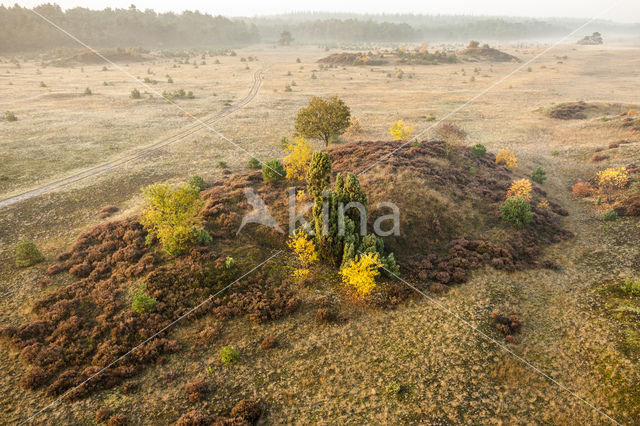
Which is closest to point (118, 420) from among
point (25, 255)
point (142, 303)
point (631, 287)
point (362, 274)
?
point (142, 303)

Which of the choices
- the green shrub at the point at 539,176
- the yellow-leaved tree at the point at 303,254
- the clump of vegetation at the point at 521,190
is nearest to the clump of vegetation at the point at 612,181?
the green shrub at the point at 539,176

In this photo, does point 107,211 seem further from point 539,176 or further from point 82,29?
point 82,29

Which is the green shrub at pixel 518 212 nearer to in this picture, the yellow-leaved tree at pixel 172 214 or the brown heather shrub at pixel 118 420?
the yellow-leaved tree at pixel 172 214

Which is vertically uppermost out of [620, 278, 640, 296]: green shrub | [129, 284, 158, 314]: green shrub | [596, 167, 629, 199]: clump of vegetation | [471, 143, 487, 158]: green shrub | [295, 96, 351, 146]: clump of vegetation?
[295, 96, 351, 146]: clump of vegetation

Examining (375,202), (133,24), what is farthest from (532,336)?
(133,24)

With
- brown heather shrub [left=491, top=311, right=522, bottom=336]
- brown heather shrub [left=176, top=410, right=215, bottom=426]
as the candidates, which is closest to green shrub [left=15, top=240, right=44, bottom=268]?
brown heather shrub [left=176, top=410, right=215, bottom=426]

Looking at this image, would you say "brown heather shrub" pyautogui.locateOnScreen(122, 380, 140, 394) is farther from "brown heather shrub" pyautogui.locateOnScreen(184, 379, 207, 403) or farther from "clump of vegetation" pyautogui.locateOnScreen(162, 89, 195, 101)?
"clump of vegetation" pyautogui.locateOnScreen(162, 89, 195, 101)
